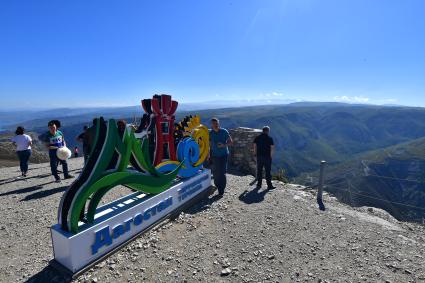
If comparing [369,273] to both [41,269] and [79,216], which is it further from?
[41,269]

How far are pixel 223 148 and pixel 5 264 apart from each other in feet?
19.8

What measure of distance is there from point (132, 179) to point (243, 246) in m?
2.77

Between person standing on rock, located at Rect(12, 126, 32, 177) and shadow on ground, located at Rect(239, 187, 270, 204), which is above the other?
person standing on rock, located at Rect(12, 126, 32, 177)

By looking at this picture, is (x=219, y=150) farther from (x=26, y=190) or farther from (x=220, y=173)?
(x=26, y=190)

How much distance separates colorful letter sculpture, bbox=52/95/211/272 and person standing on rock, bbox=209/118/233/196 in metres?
0.32

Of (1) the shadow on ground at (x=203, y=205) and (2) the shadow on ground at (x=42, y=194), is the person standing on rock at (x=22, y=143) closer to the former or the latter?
(2) the shadow on ground at (x=42, y=194)

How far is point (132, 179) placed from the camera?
5.62 meters

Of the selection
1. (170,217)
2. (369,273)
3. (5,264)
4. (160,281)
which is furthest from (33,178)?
(369,273)

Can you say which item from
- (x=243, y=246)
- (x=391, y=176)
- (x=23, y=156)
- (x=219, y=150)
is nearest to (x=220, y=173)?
(x=219, y=150)

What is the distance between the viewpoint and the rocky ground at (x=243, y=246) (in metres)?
4.85

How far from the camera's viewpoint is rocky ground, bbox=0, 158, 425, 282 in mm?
4852

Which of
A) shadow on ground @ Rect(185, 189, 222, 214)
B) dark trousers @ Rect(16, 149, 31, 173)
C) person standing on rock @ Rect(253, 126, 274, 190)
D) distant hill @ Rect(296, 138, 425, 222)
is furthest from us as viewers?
distant hill @ Rect(296, 138, 425, 222)

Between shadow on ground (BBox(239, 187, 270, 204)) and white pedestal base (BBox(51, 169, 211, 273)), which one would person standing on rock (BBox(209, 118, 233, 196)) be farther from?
white pedestal base (BBox(51, 169, 211, 273))

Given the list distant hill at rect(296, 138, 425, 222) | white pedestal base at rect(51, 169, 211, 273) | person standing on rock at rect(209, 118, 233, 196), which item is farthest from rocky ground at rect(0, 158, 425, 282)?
distant hill at rect(296, 138, 425, 222)
